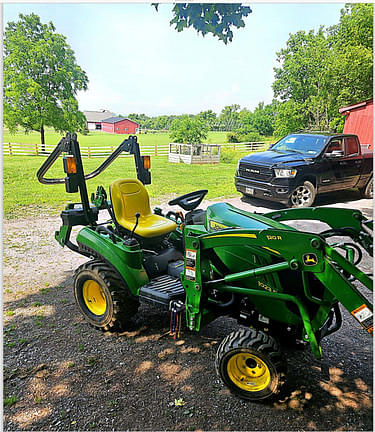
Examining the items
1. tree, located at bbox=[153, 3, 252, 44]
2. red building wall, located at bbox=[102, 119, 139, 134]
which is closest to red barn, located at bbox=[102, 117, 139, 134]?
red building wall, located at bbox=[102, 119, 139, 134]

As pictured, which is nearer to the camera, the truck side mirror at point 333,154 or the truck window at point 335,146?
the truck side mirror at point 333,154

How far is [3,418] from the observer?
7.82 feet

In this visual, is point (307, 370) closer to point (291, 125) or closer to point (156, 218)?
point (156, 218)

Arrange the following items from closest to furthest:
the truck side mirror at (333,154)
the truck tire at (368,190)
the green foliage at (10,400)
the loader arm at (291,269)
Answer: the loader arm at (291,269) → the green foliage at (10,400) → the truck side mirror at (333,154) → the truck tire at (368,190)

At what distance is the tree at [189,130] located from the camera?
17500mm

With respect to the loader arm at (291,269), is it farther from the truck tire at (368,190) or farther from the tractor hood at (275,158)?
the truck tire at (368,190)

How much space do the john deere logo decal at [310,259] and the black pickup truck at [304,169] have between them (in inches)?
228

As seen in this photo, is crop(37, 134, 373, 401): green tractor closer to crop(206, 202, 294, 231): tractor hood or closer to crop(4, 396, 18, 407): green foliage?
crop(206, 202, 294, 231): tractor hood

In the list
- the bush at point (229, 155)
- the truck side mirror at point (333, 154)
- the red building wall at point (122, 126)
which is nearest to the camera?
the truck side mirror at point (333, 154)

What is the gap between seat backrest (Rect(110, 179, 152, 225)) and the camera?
3613 millimetres

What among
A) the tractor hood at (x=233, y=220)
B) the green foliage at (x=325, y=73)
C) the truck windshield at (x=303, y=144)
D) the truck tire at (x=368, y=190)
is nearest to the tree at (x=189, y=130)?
the green foliage at (x=325, y=73)

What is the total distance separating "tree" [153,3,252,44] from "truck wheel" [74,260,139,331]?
297 centimetres

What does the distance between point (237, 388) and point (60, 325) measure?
179 cm

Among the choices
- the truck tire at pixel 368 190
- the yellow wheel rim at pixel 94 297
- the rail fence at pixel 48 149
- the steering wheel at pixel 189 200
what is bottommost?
the yellow wheel rim at pixel 94 297
